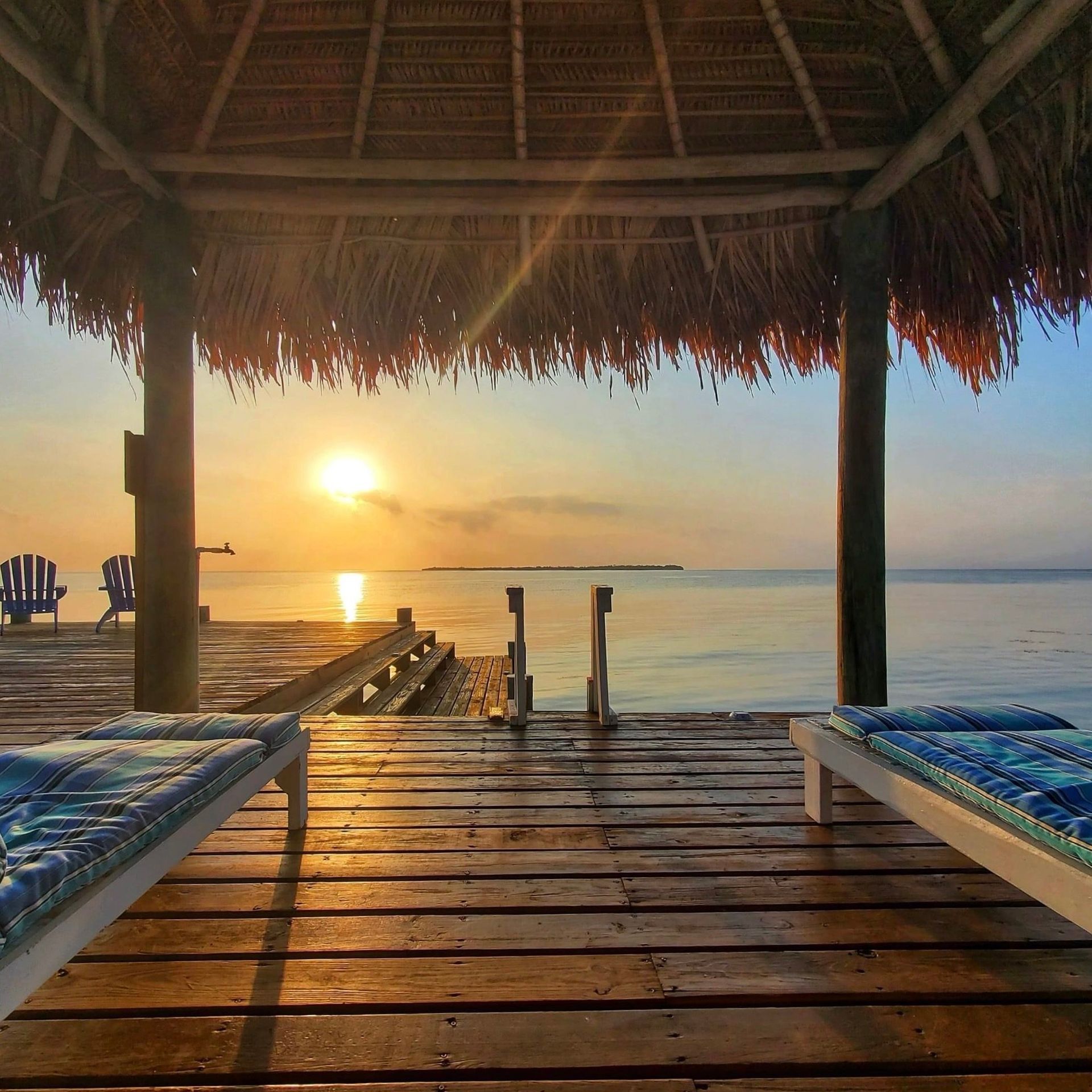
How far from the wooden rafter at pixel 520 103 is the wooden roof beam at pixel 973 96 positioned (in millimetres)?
1318

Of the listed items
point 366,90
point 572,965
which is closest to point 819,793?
point 572,965

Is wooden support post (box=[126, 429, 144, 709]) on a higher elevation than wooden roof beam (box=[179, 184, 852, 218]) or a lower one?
lower

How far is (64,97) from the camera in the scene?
2004 millimetres

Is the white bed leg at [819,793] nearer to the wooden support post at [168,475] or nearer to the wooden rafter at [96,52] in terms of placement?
the wooden support post at [168,475]

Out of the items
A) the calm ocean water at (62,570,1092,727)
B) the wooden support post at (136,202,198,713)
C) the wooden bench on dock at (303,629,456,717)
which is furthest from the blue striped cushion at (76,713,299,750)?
the calm ocean water at (62,570,1092,727)

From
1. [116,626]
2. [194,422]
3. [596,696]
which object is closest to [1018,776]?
[596,696]

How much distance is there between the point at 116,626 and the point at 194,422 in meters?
5.70

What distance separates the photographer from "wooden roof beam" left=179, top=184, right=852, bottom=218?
2.57 meters

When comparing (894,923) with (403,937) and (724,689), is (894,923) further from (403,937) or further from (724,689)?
(724,689)

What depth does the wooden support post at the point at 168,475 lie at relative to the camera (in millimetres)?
2459

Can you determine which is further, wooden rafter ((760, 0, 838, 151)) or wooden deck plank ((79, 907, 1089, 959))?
wooden rafter ((760, 0, 838, 151))

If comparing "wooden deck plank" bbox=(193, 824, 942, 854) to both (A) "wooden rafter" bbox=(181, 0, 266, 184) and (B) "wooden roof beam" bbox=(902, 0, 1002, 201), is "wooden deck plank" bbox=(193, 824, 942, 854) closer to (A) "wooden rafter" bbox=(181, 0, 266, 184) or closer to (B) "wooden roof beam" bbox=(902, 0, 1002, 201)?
(B) "wooden roof beam" bbox=(902, 0, 1002, 201)

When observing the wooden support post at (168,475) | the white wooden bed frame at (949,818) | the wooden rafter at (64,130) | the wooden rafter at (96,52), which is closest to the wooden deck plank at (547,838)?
the white wooden bed frame at (949,818)

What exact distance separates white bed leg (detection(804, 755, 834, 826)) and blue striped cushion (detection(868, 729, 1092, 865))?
0.20 meters
